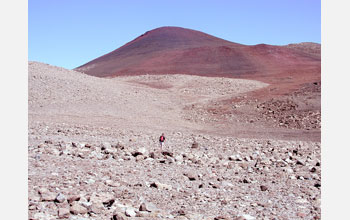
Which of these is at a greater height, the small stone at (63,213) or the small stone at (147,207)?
the small stone at (63,213)

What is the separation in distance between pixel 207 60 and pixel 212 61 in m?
1.01

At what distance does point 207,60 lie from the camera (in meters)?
56.8

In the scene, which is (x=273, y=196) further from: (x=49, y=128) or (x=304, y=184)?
(x=49, y=128)

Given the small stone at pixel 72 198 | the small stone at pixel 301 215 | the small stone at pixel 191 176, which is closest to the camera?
the small stone at pixel 72 198

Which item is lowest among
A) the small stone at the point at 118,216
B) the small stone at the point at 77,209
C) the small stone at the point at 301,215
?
the small stone at the point at 301,215

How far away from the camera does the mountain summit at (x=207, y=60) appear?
167 ft

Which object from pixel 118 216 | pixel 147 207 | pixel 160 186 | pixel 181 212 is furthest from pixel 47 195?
pixel 160 186

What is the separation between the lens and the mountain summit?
50812 mm

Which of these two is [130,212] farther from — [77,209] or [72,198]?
[72,198]

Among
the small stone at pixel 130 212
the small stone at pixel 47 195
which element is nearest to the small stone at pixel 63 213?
the small stone at pixel 47 195

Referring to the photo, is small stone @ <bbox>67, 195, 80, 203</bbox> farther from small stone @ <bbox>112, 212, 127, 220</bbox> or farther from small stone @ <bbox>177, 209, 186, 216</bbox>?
small stone @ <bbox>177, 209, 186, 216</bbox>

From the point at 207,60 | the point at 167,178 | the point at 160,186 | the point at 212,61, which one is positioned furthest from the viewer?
the point at 207,60

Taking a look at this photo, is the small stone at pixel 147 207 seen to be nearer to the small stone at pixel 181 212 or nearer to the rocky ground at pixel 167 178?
the rocky ground at pixel 167 178

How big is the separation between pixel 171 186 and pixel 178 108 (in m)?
18.9
